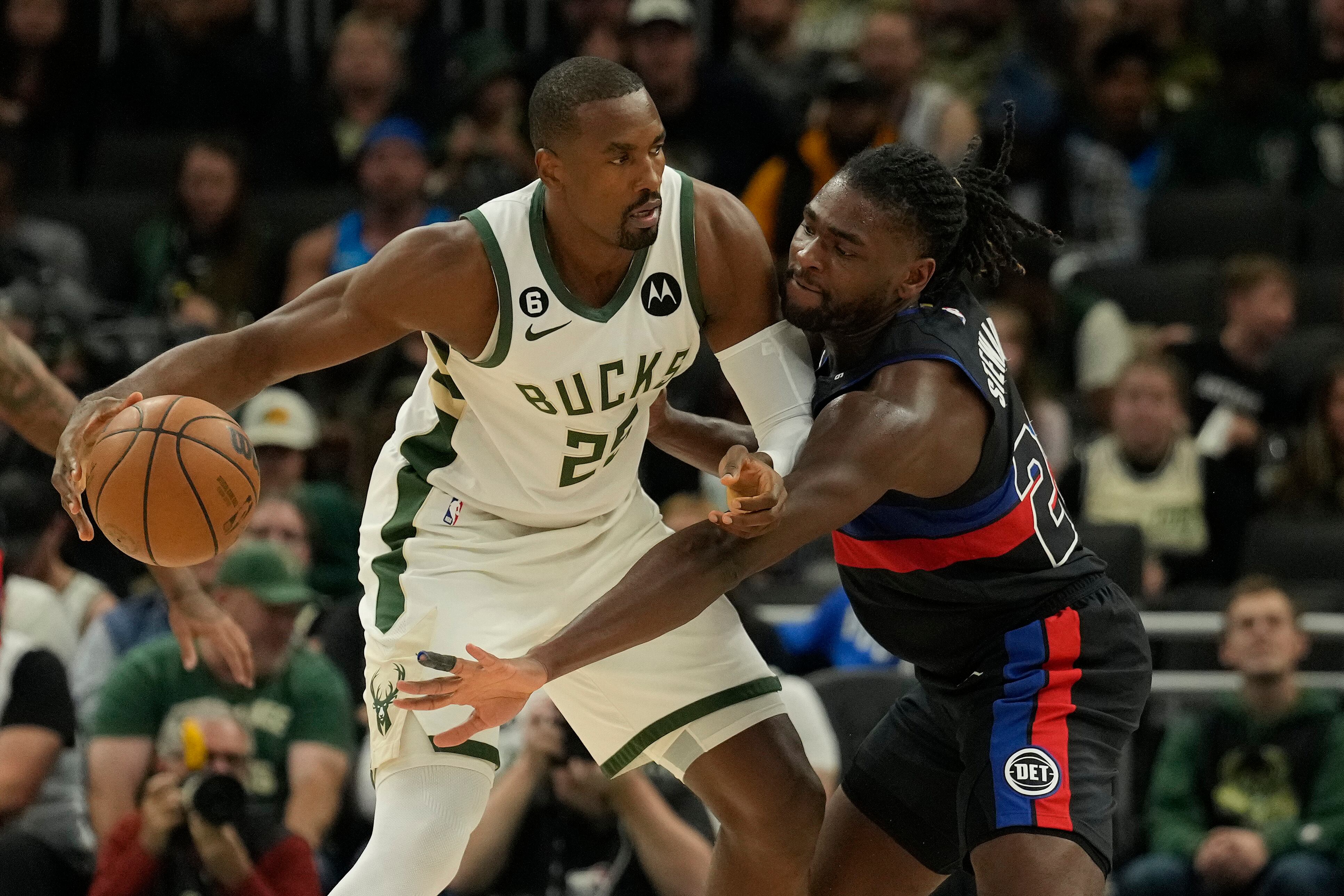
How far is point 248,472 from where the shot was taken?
438 cm

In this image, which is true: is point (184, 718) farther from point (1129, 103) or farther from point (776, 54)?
point (1129, 103)

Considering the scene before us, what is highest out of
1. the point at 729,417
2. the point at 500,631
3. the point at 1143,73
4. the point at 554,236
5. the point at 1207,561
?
the point at 554,236

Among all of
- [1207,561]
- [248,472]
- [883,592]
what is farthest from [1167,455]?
[248,472]

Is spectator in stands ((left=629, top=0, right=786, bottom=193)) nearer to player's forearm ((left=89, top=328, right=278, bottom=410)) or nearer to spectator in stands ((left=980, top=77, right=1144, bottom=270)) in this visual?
spectator in stands ((left=980, top=77, right=1144, bottom=270))

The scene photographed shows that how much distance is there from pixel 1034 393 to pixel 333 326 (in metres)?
4.69

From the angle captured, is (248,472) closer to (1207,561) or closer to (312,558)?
(312,558)

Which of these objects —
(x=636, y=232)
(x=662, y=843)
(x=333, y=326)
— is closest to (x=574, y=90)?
(x=636, y=232)

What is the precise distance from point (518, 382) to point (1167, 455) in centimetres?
459

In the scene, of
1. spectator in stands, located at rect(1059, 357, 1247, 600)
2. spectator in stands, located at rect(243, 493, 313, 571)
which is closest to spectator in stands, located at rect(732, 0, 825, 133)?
spectator in stands, located at rect(1059, 357, 1247, 600)

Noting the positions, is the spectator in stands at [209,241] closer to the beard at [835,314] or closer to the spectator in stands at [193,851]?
the spectator in stands at [193,851]

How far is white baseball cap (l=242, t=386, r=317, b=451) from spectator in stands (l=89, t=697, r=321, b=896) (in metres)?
2.05

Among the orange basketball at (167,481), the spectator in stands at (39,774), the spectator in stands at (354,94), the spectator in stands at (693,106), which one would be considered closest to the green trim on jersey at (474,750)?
the orange basketball at (167,481)

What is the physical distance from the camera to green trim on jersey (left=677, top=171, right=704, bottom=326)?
4.51m

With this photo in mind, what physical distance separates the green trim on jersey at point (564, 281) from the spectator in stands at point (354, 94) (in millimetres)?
5736
